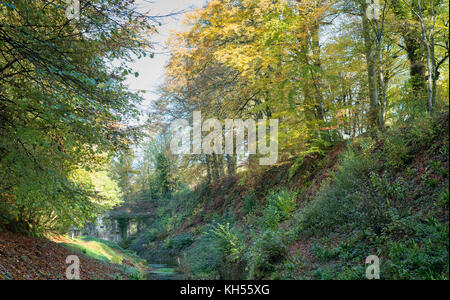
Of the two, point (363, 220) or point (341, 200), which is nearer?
point (363, 220)

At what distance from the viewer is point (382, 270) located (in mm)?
4168

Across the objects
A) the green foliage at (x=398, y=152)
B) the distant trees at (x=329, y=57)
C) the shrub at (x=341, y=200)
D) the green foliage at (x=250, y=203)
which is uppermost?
the distant trees at (x=329, y=57)

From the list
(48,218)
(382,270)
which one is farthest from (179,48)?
(382,270)

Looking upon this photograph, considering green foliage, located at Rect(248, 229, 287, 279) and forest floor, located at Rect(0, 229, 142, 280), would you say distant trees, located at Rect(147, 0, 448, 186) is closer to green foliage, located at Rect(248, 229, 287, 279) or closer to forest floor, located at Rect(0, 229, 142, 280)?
green foliage, located at Rect(248, 229, 287, 279)

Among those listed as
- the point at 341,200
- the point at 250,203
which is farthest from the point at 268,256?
the point at 250,203

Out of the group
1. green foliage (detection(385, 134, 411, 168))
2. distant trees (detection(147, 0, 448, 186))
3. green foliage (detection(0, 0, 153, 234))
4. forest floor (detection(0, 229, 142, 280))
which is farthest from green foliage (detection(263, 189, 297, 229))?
green foliage (detection(0, 0, 153, 234))

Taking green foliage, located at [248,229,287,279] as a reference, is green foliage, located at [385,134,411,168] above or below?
above

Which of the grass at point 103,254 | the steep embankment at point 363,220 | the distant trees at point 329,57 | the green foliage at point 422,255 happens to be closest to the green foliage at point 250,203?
the steep embankment at point 363,220

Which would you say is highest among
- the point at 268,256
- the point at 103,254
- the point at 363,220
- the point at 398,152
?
the point at 398,152

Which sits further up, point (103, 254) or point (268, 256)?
point (268, 256)

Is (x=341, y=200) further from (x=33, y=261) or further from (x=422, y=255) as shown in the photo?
(x=33, y=261)

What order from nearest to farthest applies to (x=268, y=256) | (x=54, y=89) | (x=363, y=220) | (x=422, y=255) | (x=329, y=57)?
(x=422, y=255)
(x=54, y=89)
(x=363, y=220)
(x=268, y=256)
(x=329, y=57)

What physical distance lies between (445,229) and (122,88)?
577cm

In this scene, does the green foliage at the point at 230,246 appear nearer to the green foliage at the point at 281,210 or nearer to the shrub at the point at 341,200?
the green foliage at the point at 281,210
